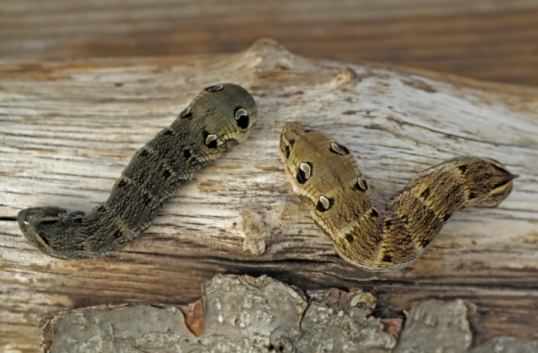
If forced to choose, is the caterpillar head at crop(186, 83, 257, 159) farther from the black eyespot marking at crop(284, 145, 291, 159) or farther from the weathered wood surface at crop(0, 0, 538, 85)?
the weathered wood surface at crop(0, 0, 538, 85)

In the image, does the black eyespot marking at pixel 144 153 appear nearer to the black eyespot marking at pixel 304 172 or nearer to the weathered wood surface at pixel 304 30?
the black eyespot marking at pixel 304 172

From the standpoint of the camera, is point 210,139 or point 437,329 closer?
point 437,329

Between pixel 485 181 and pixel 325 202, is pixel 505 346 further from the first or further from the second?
pixel 325 202

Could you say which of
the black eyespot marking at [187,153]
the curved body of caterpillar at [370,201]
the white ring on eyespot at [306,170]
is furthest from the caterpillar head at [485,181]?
the black eyespot marking at [187,153]

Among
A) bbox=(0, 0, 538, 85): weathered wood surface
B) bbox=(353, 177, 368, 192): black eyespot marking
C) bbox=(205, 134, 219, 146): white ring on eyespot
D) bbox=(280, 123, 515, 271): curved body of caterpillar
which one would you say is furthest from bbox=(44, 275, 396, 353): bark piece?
bbox=(0, 0, 538, 85): weathered wood surface

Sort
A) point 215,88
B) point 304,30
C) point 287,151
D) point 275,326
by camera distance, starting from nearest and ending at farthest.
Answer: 1. point 275,326
2. point 287,151
3. point 215,88
4. point 304,30

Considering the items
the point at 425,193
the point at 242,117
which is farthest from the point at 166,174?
the point at 425,193
